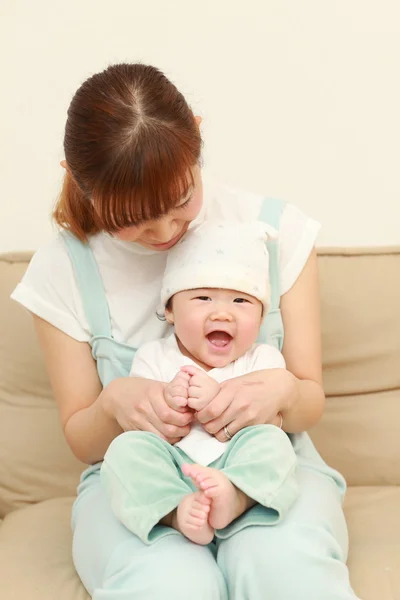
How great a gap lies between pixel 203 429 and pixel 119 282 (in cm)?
36

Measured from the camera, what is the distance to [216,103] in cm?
199

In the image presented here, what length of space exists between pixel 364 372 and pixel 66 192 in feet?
2.55

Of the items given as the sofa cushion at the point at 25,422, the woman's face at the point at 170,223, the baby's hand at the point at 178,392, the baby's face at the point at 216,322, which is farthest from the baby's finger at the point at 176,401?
the sofa cushion at the point at 25,422

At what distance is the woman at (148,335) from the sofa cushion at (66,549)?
0.25ft

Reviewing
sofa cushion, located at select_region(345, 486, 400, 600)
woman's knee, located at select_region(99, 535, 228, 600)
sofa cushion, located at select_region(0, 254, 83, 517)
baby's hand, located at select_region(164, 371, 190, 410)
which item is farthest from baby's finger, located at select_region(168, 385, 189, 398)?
sofa cushion, located at select_region(0, 254, 83, 517)

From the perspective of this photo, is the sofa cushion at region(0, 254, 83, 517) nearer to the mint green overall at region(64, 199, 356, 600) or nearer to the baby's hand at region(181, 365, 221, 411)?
the mint green overall at region(64, 199, 356, 600)

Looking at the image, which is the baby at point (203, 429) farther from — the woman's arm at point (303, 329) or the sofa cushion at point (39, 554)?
the sofa cushion at point (39, 554)

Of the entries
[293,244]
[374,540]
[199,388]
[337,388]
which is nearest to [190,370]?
[199,388]

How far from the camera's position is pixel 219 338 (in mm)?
1348

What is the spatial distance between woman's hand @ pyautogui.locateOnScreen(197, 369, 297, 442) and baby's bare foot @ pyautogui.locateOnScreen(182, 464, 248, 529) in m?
0.12

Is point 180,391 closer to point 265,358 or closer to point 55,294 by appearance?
Result: point 265,358

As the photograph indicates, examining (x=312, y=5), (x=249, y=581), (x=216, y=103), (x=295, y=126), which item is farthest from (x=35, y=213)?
(x=249, y=581)

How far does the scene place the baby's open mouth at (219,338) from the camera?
1.34 meters

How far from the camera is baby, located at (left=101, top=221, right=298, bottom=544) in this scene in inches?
46.5
